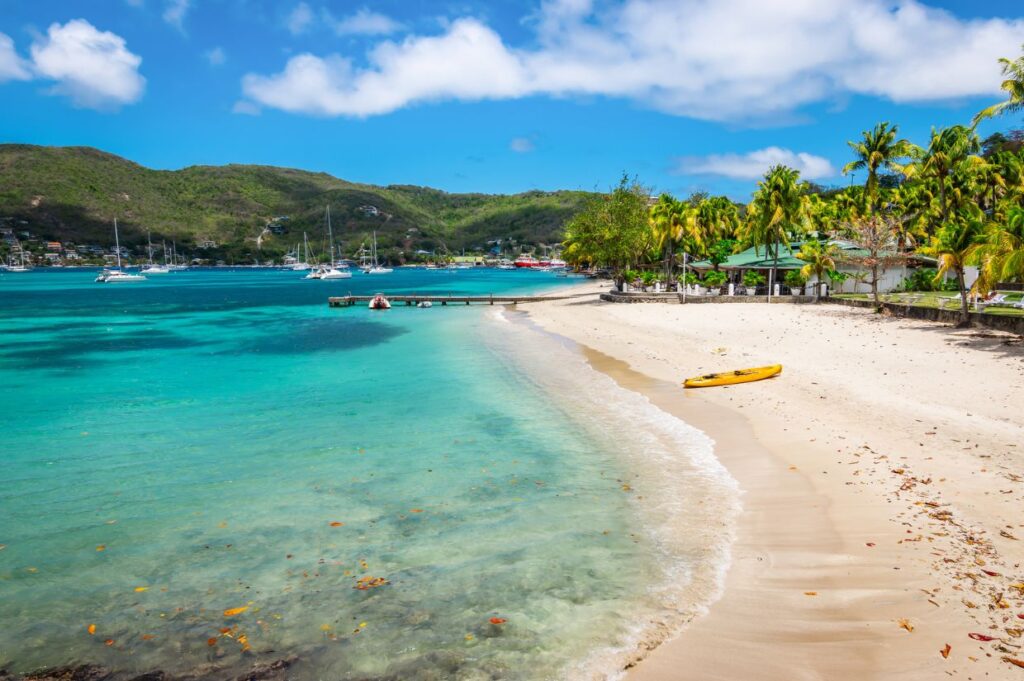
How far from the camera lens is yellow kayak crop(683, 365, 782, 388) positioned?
18391 mm

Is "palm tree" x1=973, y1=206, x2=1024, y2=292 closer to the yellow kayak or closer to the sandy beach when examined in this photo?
the sandy beach

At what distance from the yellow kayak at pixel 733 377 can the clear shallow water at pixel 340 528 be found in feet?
9.83

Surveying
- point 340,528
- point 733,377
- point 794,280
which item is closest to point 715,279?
point 794,280

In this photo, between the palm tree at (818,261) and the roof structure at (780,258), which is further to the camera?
the roof structure at (780,258)

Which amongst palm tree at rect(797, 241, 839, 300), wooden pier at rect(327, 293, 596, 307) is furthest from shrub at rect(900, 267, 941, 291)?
wooden pier at rect(327, 293, 596, 307)

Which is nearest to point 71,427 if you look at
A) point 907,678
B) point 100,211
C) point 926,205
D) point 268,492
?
point 268,492

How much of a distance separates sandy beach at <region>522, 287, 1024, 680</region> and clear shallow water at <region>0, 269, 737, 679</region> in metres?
0.83

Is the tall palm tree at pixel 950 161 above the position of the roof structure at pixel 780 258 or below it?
above

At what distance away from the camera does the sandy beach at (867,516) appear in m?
5.72

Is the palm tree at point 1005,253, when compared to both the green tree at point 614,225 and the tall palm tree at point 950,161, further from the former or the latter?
the green tree at point 614,225

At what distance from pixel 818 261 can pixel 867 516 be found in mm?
35457

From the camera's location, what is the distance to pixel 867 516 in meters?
8.73

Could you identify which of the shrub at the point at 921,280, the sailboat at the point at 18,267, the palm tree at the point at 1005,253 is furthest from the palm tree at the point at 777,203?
the sailboat at the point at 18,267

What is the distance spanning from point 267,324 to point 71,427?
31700mm
